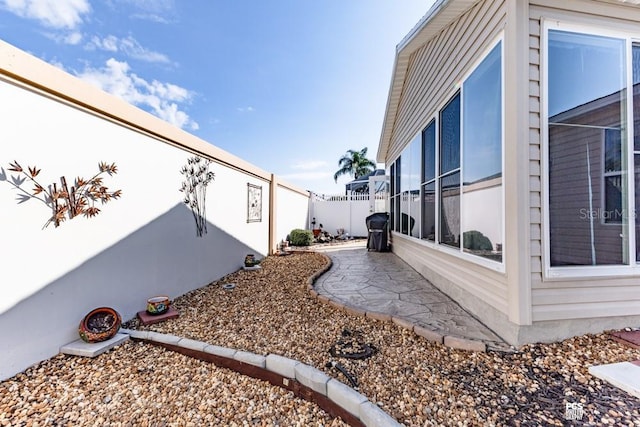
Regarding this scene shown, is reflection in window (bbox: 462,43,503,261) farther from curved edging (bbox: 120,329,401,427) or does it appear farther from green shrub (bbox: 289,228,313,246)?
green shrub (bbox: 289,228,313,246)

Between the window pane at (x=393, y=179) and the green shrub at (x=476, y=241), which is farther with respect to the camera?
the window pane at (x=393, y=179)

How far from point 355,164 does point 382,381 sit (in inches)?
932

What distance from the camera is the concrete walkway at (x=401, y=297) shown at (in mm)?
2762

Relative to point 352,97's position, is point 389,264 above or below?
below

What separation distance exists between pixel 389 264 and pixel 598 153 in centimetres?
447

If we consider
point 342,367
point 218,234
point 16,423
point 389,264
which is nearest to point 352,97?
point 389,264

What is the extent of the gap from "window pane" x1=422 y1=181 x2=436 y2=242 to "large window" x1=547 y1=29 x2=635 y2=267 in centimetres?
200

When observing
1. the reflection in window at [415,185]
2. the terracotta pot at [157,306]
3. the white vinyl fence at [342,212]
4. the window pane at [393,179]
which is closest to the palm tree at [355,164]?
the white vinyl fence at [342,212]

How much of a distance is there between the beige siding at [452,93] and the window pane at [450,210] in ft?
0.81

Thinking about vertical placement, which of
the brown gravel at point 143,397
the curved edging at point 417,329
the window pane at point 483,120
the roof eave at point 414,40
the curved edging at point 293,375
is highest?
the roof eave at point 414,40

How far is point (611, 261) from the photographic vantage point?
2486mm

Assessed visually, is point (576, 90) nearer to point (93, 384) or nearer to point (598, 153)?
point (598, 153)

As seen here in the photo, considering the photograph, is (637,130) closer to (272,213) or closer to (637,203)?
(637,203)

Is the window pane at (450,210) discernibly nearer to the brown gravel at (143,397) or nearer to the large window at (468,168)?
the large window at (468,168)
